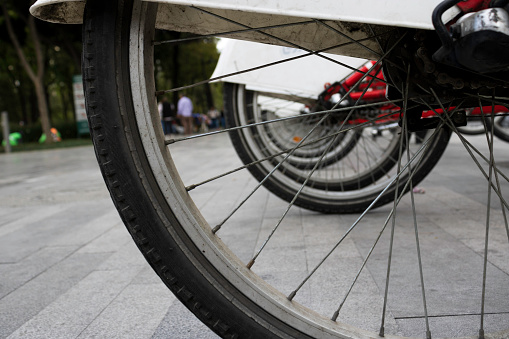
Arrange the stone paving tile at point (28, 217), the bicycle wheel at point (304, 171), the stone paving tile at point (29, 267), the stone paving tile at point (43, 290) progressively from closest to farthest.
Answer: the stone paving tile at point (43, 290) → the stone paving tile at point (29, 267) → the bicycle wheel at point (304, 171) → the stone paving tile at point (28, 217)

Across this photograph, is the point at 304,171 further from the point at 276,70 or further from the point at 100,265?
the point at 100,265

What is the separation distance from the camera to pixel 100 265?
3.40 metres

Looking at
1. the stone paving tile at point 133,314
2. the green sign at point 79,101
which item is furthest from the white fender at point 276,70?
the green sign at point 79,101

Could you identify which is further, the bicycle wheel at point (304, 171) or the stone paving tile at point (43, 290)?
the bicycle wheel at point (304, 171)

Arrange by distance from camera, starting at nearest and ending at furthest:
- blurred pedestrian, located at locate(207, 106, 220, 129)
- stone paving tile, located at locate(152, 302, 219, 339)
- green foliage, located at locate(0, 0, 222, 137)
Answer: stone paving tile, located at locate(152, 302, 219, 339)
green foliage, located at locate(0, 0, 222, 137)
blurred pedestrian, located at locate(207, 106, 220, 129)

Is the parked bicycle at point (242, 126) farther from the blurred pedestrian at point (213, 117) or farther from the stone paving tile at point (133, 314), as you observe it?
the blurred pedestrian at point (213, 117)

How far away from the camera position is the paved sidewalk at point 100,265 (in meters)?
2.38

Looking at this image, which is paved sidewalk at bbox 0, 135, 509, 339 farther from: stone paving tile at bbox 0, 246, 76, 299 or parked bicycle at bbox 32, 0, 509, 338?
parked bicycle at bbox 32, 0, 509, 338

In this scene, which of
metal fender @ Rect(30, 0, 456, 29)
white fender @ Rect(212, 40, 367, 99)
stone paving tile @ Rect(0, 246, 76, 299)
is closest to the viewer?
metal fender @ Rect(30, 0, 456, 29)

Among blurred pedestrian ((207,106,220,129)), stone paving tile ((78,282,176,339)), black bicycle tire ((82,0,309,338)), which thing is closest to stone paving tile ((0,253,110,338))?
stone paving tile ((78,282,176,339))

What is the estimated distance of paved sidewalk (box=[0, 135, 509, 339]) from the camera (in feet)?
7.82

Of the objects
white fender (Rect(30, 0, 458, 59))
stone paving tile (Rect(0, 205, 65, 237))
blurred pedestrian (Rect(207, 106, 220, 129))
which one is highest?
white fender (Rect(30, 0, 458, 59))

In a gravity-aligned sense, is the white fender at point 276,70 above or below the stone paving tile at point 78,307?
above

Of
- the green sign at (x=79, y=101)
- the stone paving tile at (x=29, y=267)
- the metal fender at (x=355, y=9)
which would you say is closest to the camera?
the metal fender at (x=355, y=9)
